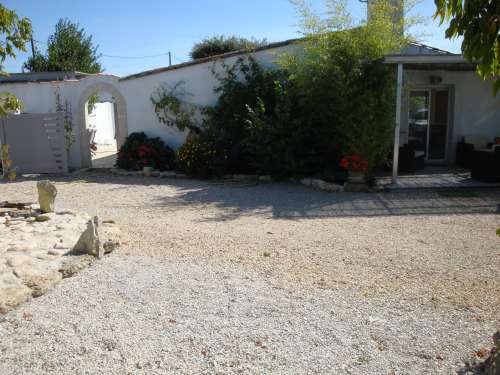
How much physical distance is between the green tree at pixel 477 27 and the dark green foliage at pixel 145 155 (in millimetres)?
10973

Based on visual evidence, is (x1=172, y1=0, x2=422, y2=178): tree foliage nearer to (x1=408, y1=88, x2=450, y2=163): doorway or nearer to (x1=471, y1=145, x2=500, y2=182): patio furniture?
(x1=471, y1=145, x2=500, y2=182): patio furniture

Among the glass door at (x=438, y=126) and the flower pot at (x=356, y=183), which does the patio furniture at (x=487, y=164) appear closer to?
the flower pot at (x=356, y=183)

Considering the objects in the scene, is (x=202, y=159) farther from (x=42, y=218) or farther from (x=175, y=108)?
(x=42, y=218)

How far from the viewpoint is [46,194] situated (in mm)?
7254

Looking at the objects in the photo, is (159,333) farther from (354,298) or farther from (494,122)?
(494,122)

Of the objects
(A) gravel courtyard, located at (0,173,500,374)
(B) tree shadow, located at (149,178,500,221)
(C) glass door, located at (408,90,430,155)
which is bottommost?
(A) gravel courtyard, located at (0,173,500,374)

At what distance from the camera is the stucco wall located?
40.9 feet

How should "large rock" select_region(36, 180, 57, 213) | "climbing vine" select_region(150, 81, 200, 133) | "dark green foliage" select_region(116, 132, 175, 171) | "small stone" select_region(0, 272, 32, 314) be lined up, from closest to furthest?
"small stone" select_region(0, 272, 32, 314), "large rock" select_region(36, 180, 57, 213), "dark green foliage" select_region(116, 132, 175, 171), "climbing vine" select_region(150, 81, 200, 133)

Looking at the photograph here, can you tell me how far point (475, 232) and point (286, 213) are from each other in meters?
2.86

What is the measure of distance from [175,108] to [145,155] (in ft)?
5.13

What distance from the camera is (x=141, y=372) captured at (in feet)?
9.73

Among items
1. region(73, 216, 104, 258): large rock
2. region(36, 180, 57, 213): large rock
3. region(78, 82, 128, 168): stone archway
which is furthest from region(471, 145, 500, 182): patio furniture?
region(78, 82, 128, 168): stone archway

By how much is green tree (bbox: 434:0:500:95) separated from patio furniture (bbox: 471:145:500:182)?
331 inches

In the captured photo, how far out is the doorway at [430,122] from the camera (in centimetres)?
1284
